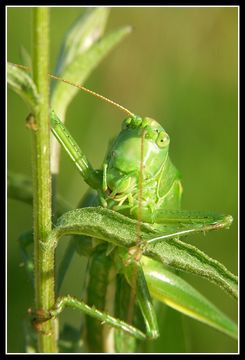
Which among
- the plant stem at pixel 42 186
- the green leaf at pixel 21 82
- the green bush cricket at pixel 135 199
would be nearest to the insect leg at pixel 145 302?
the green bush cricket at pixel 135 199

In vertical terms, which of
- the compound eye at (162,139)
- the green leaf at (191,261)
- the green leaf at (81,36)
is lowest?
the green leaf at (191,261)

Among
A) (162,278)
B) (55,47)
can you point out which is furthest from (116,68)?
(162,278)

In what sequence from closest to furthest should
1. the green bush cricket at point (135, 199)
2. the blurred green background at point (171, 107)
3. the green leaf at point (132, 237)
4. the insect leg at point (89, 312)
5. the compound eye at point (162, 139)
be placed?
the green leaf at point (132, 237) → the insect leg at point (89, 312) → the green bush cricket at point (135, 199) → the compound eye at point (162, 139) → the blurred green background at point (171, 107)

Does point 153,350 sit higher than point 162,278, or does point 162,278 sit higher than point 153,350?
point 162,278

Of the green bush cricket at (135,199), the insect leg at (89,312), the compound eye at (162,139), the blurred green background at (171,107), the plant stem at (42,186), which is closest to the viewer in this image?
the plant stem at (42,186)

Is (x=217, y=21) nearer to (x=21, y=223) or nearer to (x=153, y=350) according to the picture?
(x=21, y=223)

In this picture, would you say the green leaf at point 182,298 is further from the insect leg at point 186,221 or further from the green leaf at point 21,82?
the green leaf at point 21,82

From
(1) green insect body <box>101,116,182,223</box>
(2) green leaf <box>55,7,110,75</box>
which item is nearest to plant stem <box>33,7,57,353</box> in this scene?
(1) green insect body <box>101,116,182,223</box>
